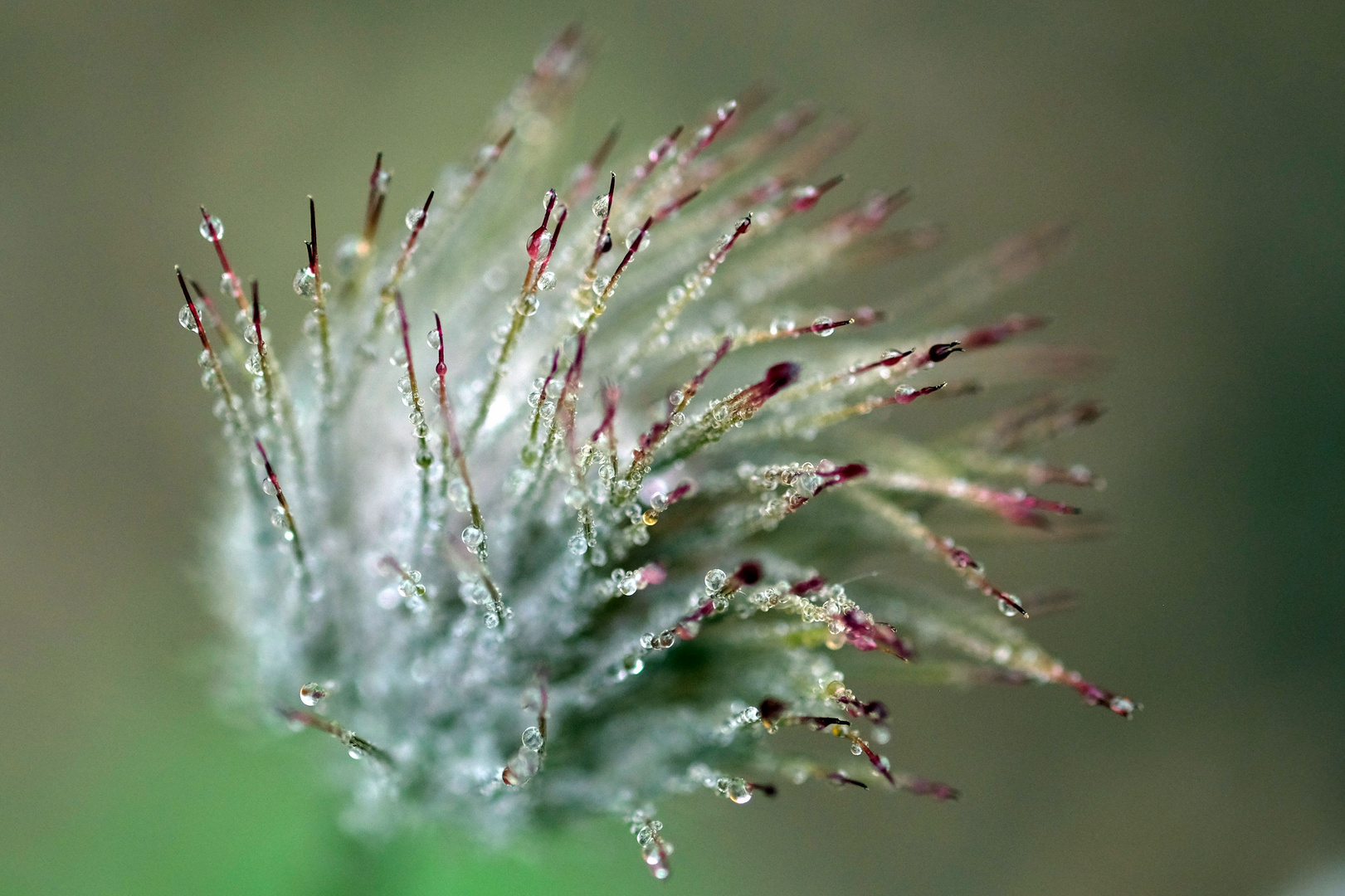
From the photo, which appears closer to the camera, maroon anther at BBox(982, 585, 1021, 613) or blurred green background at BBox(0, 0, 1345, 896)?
maroon anther at BBox(982, 585, 1021, 613)

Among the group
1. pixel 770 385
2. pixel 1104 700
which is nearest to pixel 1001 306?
A: pixel 1104 700

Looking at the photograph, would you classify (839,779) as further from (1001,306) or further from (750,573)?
(1001,306)

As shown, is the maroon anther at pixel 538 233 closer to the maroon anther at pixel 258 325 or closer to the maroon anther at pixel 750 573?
the maroon anther at pixel 258 325

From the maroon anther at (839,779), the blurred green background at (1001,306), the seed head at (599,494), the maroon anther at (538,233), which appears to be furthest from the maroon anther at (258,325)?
the blurred green background at (1001,306)

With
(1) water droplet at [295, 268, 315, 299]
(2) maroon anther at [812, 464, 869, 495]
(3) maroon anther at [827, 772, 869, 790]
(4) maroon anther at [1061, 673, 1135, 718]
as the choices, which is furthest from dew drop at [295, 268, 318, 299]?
(4) maroon anther at [1061, 673, 1135, 718]

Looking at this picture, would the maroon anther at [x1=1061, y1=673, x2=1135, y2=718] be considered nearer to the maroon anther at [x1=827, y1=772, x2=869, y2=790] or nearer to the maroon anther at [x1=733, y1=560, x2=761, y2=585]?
the maroon anther at [x1=827, y1=772, x2=869, y2=790]

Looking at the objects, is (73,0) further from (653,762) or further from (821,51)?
(653,762)

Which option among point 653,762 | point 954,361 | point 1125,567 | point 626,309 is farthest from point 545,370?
point 1125,567
